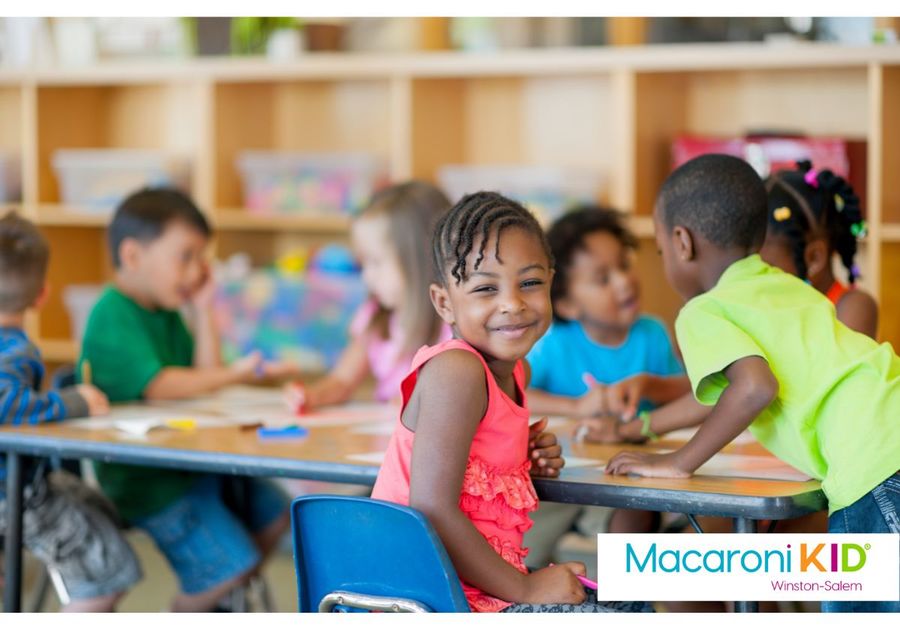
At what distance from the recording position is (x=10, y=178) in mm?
4426

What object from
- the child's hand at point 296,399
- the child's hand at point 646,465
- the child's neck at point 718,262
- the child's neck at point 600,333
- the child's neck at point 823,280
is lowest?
the child's hand at point 296,399

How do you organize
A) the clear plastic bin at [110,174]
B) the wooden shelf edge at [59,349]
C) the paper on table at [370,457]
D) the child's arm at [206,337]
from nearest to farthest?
the paper on table at [370,457] < the child's arm at [206,337] < the clear plastic bin at [110,174] < the wooden shelf edge at [59,349]

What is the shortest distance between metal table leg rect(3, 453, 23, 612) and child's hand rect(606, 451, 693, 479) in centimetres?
109

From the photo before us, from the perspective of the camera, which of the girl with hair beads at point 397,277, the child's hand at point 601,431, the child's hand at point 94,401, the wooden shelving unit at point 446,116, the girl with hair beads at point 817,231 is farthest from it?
the wooden shelving unit at point 446,116

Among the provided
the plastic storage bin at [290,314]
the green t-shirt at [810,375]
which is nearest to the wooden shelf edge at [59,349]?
the plastic storage bin at [290,314]

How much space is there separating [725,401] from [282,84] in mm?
2959

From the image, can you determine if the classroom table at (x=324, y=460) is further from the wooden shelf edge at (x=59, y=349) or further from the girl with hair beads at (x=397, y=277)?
the wooden shelf edge at (x=59, y=349)

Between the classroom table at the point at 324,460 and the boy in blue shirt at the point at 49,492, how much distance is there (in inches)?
2.7

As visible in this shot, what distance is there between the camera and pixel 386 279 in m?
2.79

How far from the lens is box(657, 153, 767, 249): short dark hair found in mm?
1912

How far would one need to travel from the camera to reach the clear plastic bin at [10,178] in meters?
4.41

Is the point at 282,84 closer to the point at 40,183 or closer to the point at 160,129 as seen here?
the point at 160,129

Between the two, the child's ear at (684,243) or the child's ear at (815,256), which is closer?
the child's ear at (684,243)
